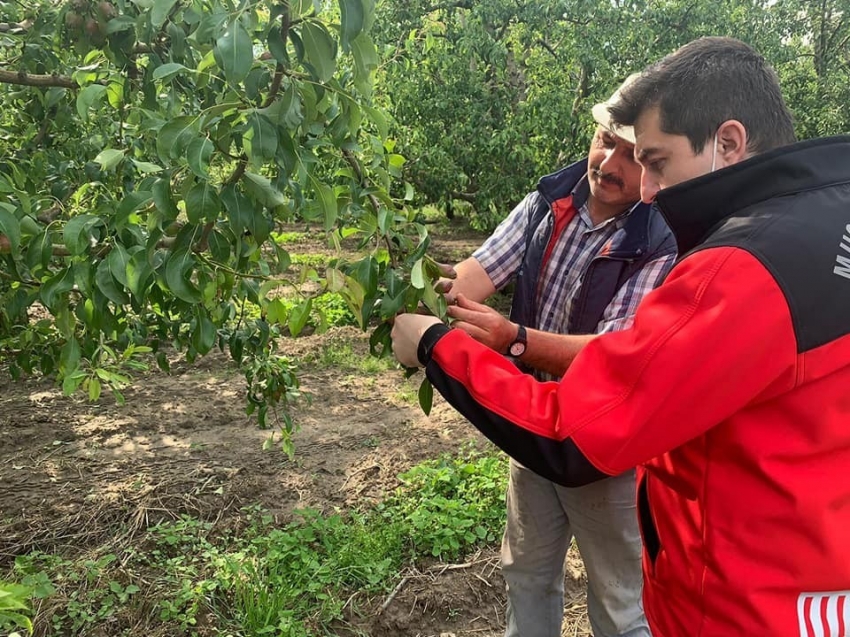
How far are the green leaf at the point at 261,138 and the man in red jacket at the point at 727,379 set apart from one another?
54 cm

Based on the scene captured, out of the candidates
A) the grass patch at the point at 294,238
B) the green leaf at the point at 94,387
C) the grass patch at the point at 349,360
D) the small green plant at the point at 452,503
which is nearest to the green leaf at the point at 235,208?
the green leaf at the point at 94,387

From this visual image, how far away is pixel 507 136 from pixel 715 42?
19.7ft

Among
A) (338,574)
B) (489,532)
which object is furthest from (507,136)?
(338,574)

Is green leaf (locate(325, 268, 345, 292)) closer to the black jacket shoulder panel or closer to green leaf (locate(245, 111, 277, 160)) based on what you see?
green leaf (locate(245, 111, 277, 160))

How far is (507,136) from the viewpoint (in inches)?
284

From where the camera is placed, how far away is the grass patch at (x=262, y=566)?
2.68m

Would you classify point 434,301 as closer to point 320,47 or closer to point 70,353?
point 320,47

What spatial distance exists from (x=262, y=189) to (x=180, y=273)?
0.26m

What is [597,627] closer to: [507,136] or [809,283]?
[809,283]

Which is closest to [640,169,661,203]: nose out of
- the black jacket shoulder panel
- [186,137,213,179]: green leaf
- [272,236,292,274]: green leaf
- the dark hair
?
the dark hair

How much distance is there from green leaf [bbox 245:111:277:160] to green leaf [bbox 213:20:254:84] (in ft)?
0.27

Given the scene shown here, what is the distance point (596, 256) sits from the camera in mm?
2027

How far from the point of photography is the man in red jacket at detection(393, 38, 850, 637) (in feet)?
3.58

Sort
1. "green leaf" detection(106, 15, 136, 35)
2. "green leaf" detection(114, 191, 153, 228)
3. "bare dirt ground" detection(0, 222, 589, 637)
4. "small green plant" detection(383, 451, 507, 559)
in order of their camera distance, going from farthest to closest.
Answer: "small green plant" detection(383, 451, 507, 559), "bare dirt ground" detection(0, 222, 589, 637), "green leaf" detection(106, 15, 136, 35), "green leaf" detection(114, 191, 153, 228)
